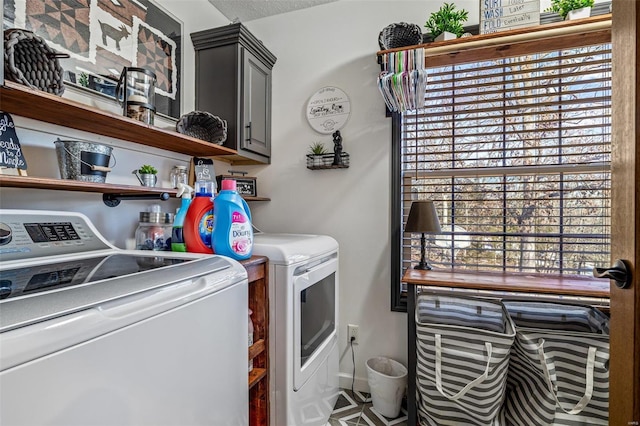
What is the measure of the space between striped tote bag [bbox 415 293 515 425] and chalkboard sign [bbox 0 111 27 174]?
1.70 meters

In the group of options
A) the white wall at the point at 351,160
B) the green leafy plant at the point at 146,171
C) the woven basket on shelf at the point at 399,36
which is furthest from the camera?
the white wall at the point at 351,160

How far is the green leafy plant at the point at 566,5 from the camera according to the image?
1505 millimetres

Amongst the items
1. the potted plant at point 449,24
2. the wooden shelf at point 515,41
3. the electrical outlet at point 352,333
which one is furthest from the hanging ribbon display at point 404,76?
the electrical outlet at point 352,333

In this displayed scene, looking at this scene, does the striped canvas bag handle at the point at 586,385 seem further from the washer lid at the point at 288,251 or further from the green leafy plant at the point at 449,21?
the green leafy plant at the point at 449,21

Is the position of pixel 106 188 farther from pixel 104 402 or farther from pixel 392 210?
pixel 392 210

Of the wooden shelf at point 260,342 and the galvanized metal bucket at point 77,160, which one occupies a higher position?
the galvanized metal bucket at point 77,160

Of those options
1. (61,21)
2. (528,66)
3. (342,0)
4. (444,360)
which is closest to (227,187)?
(61,21)

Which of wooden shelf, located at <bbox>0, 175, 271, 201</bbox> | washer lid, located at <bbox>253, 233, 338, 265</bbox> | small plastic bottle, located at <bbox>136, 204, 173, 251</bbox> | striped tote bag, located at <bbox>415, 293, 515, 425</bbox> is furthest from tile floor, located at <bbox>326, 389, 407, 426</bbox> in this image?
wooden shelf, located at <bbox>0, 175, 271, 201</bbox>

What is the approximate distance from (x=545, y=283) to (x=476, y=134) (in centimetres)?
88

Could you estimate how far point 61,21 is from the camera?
4.32ft

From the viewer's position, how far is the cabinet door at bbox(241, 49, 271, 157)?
197 cm

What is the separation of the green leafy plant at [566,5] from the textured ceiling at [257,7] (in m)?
1.28

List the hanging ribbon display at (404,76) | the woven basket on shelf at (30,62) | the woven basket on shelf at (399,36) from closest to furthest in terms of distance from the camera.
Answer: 1. the woven basket on shelf at (30,62)
2. the hanging ribbon display at (404,76)
3. the woven basket on shelf at (399,36)

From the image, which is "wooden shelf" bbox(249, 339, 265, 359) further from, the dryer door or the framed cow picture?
the framed cow picture
